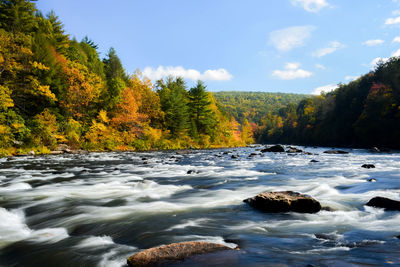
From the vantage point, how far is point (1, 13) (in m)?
27.6

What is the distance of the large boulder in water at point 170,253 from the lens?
2271 millimetres

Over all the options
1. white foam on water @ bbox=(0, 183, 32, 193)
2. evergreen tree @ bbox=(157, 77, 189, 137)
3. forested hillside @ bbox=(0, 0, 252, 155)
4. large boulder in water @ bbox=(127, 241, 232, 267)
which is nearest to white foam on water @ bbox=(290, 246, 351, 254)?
large boulder in water @ bbox=(127, 241, 232, 267)

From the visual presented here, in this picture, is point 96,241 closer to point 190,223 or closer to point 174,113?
point 190,223

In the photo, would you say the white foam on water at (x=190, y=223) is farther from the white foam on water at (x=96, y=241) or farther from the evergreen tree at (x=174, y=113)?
the evergreen tree at (x=174, y=113)

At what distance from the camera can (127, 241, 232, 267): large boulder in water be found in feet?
7.45

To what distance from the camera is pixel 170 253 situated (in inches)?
93.7

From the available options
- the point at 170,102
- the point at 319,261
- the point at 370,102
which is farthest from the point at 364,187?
the point at 370,102

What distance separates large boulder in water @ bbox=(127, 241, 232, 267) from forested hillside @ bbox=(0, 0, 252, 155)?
1929cm

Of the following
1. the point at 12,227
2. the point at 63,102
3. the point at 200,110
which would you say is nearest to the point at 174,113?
the point at 200,110

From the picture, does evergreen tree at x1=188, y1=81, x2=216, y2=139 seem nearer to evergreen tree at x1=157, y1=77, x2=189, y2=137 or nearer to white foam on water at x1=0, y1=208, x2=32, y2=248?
evergreen tree at x1=157, y1=77, x2=189, y2=137

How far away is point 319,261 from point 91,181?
7.42 metres

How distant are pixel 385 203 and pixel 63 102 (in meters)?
29.5

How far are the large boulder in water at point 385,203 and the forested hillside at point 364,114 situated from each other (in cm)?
4194

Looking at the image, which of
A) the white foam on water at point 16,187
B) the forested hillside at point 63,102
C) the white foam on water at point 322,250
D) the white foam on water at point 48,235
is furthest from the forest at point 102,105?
the white foam on water at point 322,250
